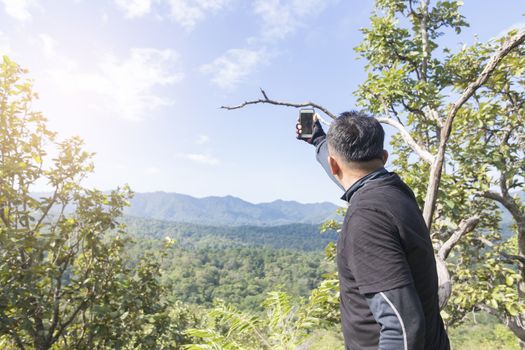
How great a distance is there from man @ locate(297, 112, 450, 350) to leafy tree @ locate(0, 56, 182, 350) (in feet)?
13.1

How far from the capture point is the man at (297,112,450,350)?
128 cm

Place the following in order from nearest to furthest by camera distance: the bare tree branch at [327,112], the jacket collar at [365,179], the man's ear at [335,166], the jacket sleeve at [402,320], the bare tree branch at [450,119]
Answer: the jacket sleeve at [402,320] < the jacket collar at [365,179] < the man's ear at [335,166] < the bare tree branch at [450,119] < the bare tree branch at [327,112]

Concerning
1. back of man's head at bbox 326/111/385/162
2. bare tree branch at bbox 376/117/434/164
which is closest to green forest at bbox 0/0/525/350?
bare tree branch at bbox 376/117/434/164

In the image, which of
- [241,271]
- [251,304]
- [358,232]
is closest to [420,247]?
[358,232]

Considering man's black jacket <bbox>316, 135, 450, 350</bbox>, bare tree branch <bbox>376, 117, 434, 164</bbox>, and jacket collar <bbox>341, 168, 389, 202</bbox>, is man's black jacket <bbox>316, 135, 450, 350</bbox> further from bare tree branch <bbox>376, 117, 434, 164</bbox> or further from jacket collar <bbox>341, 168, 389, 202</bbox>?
bare tree branch <bbox>376, 117, 434, 164</bbox>

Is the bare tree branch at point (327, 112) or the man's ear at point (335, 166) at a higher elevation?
the bare tree branch at point (327, 112)

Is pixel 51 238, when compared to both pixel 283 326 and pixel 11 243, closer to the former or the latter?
pixel 11 243

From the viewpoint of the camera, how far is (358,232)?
1389 millimetres

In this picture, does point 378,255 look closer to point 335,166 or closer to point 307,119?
point 335,166

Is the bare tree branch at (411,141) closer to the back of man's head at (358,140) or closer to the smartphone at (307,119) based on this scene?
the smartphone at (307,119)

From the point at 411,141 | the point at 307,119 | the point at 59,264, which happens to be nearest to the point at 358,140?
the point at 307,119

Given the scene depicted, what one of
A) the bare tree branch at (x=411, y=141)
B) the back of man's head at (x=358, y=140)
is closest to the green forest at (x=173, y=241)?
the bare tree branch at (x=411, y=141)

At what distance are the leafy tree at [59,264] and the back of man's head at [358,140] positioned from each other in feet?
13.4

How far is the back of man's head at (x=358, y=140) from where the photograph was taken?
1.62 meters
